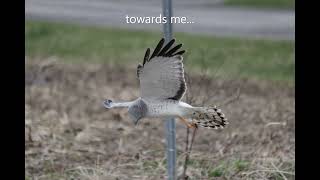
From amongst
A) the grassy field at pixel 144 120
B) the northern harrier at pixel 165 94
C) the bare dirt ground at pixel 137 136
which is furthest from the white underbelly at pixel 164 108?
the grassy field at pixel 144 120

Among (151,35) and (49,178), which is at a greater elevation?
(151,35)

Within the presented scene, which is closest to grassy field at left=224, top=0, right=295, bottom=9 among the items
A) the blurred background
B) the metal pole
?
the blurred background

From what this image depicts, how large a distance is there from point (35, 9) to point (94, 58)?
3.71 metres

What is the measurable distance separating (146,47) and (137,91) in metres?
2.45

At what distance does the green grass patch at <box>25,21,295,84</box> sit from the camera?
9.36 metres

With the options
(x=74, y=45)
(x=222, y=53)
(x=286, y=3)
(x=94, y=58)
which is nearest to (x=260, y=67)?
(x=222, y=53)

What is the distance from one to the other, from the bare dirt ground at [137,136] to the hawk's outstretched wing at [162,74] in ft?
4.35

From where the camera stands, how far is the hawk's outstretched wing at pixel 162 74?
3738mm

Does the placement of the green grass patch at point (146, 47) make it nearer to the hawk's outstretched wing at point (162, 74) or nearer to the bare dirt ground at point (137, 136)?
the bare dirt ground at point (137, 136)

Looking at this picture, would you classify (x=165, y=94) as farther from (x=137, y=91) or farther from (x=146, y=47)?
(x=146, y=47)

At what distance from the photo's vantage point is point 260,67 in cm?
956

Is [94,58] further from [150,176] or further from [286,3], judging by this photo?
[286,3]

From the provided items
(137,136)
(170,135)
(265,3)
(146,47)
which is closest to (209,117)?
(170,135)
